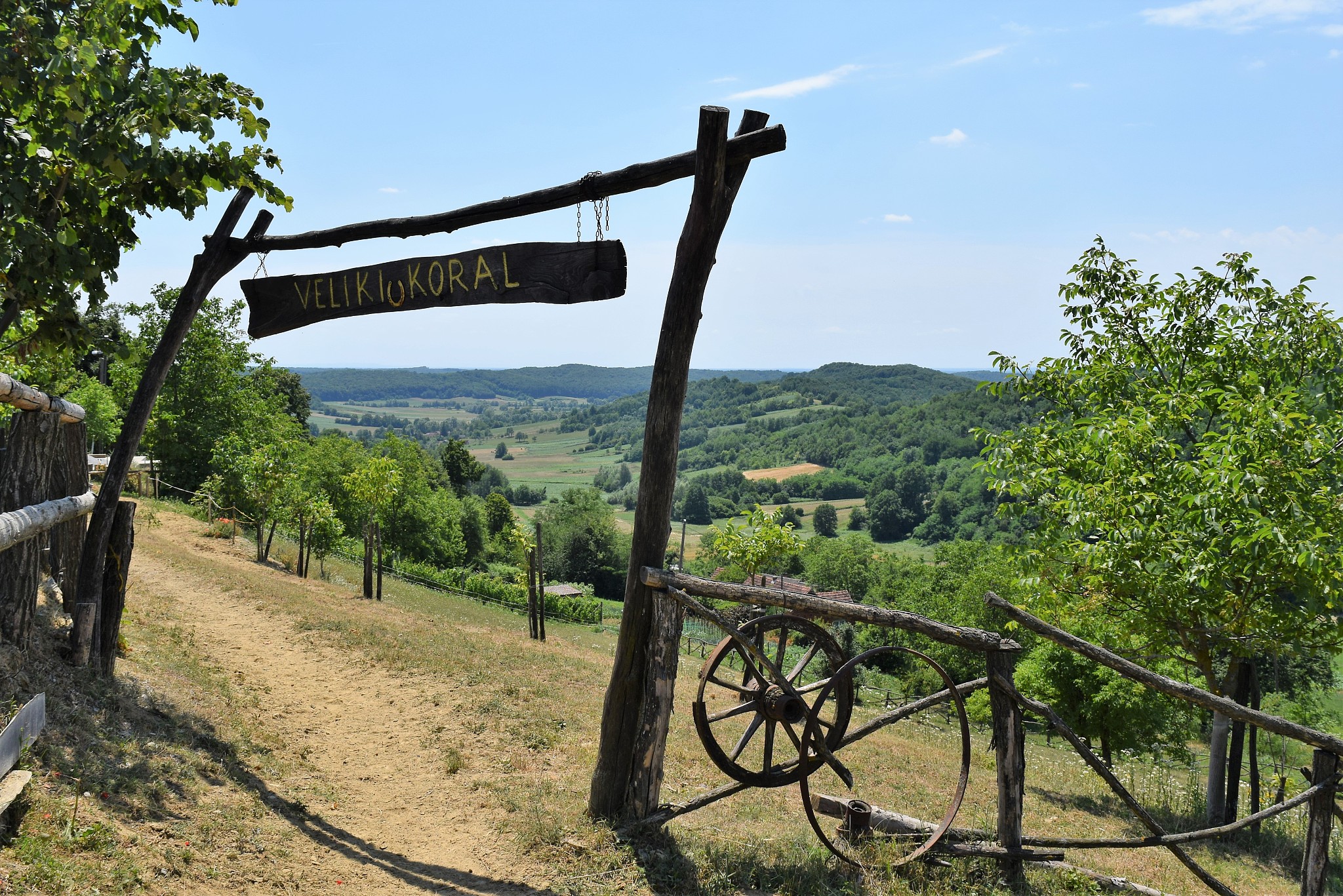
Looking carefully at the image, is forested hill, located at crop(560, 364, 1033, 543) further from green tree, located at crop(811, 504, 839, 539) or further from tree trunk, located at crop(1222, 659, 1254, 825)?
tree trunk, located at crop(1222, 659, 1254, 825)

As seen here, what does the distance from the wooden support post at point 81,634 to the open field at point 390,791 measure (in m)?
0.25

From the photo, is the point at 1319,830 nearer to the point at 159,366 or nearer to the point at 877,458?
the point at 159,366

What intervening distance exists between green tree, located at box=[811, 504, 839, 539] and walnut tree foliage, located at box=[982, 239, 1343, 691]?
104 m

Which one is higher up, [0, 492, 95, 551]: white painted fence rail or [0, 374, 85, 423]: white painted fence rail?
[0, 374, 85, 423]: white painted fence rail

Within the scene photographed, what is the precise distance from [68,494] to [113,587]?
0.85 m

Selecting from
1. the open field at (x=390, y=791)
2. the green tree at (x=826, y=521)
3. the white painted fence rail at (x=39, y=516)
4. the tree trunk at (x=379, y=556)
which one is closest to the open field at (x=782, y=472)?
the green tree at (x=826, y=521)

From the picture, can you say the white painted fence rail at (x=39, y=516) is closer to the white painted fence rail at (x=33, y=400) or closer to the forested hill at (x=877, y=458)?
the white painted fence rail at (x=33, y=400)

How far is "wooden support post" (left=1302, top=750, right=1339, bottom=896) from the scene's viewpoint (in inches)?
190

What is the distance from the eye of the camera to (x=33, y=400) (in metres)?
5.79

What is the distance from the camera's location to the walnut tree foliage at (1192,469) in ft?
29.0

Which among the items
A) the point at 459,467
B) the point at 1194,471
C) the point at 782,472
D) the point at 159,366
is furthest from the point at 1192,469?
the point at 782,472

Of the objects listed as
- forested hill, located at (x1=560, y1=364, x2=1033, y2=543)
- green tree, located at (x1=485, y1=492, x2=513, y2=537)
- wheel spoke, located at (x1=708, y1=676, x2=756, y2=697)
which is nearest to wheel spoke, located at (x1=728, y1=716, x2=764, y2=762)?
wheel spoke, located at (x1=708, y1=676, x2=756, y2=697)

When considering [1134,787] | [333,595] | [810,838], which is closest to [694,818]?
[810,838]

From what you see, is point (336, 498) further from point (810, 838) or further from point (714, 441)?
point (714, 441)
